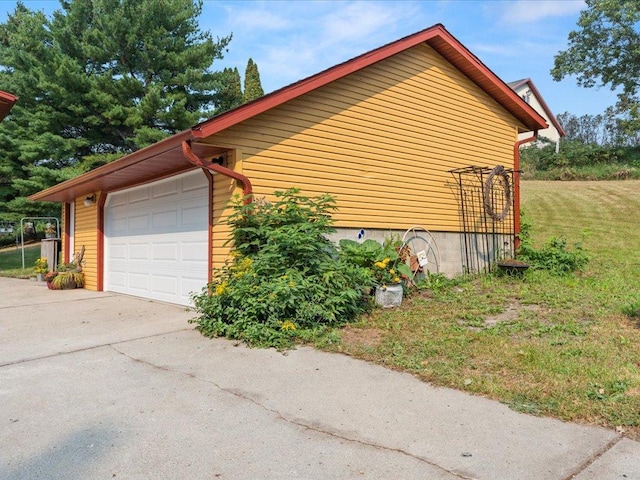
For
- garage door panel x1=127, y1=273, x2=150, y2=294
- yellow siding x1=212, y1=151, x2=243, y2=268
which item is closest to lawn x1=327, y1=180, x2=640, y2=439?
yellow siding x1=212, y1=151, x2=243, y2=268

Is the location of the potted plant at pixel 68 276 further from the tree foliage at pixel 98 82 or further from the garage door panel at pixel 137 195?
the tree foliage at pixel 98 82

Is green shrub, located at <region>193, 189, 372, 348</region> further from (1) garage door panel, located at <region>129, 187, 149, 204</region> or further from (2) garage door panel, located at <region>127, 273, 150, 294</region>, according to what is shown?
(1) garage door panel, located at <region>129, 187, 149, 204</region>

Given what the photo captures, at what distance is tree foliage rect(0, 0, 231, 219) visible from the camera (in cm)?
1614

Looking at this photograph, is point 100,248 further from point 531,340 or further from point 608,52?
point 608,52

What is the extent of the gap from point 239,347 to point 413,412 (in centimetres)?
221

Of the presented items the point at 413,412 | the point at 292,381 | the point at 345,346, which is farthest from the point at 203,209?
the point at 413,412

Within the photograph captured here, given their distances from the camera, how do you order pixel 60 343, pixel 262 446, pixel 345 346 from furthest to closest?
pixel 60 343, pixel 345 346, pixel 262 446

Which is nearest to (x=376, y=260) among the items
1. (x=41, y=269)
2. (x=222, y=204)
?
(x=222, y=204)

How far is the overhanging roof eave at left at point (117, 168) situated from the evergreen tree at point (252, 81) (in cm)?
1130

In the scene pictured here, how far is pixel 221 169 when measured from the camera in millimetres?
5785

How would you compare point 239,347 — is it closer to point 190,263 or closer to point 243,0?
point 190,263

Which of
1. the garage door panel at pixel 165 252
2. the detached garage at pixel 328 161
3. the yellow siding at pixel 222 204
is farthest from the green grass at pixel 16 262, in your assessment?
the yellow siding at pixel 222 204

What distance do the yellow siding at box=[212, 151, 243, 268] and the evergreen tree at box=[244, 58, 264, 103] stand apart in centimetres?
1577

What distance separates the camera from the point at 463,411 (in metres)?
3.10
